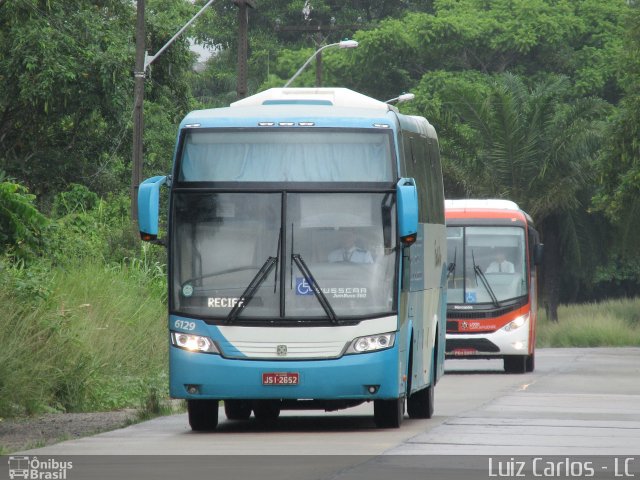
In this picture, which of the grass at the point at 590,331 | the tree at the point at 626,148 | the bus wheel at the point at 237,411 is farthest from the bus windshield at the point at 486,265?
the grass at the point at 590,331

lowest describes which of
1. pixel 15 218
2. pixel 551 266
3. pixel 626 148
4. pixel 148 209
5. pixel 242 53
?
pixel 551 266

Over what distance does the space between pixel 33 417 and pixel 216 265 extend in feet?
11.9

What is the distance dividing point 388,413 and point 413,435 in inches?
45.1

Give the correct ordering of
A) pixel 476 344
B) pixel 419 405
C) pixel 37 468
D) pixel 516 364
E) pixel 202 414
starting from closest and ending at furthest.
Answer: pixel 37 468 → pixel 202 414 → pixel 419 405 → pixel 476 344 → pixel 516 364

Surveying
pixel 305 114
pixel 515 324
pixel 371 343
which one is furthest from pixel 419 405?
pixel 515 324

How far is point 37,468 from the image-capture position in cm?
1240

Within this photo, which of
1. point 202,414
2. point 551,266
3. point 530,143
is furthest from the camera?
point 551,266

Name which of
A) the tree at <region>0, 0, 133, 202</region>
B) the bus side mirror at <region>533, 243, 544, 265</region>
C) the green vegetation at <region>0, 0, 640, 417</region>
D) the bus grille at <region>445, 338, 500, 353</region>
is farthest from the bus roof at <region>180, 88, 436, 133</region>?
the bus side mirror at <region>533, 243, 544, 265</region>

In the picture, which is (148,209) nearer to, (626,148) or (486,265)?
(486,265)

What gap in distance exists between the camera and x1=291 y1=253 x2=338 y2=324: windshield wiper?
53.7 feet

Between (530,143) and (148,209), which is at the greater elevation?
(530,143)

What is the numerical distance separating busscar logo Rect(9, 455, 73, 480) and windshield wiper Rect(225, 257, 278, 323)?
350 cm

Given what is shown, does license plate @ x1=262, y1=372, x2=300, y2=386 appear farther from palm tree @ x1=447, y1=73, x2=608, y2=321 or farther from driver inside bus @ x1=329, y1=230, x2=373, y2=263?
palm tree @ x1=447, y1=73, x2=608, y2=321

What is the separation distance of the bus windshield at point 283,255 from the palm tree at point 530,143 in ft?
113
